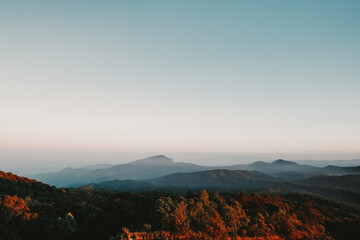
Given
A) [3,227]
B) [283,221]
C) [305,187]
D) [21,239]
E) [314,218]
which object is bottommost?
[305,187]

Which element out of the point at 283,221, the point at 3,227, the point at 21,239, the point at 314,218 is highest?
the point at 3,227

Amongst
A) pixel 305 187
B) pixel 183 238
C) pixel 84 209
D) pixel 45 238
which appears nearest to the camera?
pixel 183 238

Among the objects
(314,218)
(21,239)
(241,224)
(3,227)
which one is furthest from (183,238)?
(314,218)

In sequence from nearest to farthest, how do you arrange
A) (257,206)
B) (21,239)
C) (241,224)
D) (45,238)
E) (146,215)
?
(21,239), (45,238), (241,224), (146,215), (257,206)

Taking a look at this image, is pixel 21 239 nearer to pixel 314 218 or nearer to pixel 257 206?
pixel 257 206

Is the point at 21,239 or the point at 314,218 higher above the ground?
the point at 21,239

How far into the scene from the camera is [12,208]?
20.9 meters

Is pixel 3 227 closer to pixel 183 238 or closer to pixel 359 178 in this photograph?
pixel 183 238

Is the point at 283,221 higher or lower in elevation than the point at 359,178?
higher

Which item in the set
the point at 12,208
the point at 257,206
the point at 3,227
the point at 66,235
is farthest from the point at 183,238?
the point at 257,206

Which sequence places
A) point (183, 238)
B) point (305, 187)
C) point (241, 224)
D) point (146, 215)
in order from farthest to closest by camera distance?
point (305, 187) < point (146, 215) < point (241, 224) < point (183, 238)

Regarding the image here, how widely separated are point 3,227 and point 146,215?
1938 cm

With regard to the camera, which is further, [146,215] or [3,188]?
[3,188]

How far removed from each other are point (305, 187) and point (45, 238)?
189 metres
